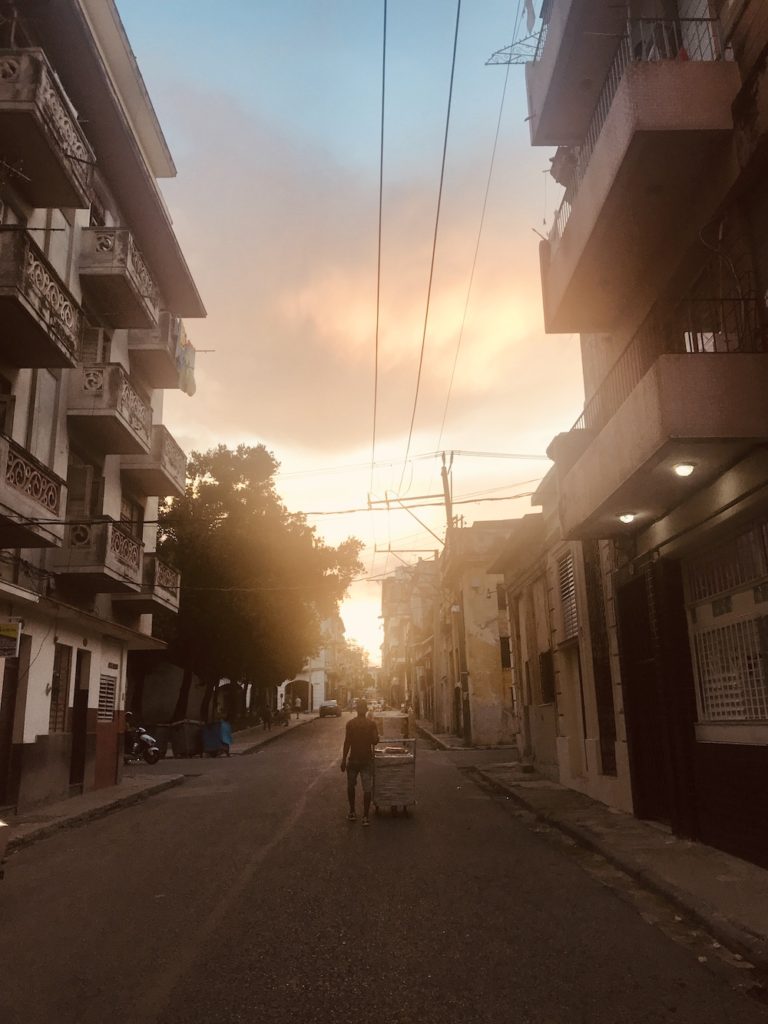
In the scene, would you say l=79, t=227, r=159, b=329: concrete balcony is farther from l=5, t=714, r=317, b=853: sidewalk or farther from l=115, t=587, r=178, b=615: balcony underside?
l=5, t=714, r=317, b=853: sidewalk

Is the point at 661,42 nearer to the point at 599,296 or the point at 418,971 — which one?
the point at 599,296

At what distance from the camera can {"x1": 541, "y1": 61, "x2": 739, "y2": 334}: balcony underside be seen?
8.50 m

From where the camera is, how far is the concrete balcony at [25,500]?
12.5 meters

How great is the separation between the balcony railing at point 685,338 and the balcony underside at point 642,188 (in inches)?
32.0

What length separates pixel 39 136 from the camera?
12609 millimetres

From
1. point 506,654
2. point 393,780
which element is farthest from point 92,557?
point 506,654

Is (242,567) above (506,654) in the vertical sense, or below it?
above

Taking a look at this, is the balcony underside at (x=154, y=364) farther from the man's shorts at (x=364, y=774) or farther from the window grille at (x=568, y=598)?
the man's shorts at (x=364, y=774)

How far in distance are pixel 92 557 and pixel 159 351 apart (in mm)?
6316

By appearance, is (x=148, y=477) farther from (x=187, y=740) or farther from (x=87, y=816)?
(x=187, y=740)

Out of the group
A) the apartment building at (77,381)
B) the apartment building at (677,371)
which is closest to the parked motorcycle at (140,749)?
the apartment building at (77,381)

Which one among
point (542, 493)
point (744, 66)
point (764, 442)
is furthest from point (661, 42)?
point (542, 493)

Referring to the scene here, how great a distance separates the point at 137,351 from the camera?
66.0 feet

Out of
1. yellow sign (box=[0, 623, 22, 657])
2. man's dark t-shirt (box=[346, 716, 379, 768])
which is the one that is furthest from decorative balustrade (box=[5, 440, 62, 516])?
man's dark t-shirt (box=[346, 716, 379, 768])
